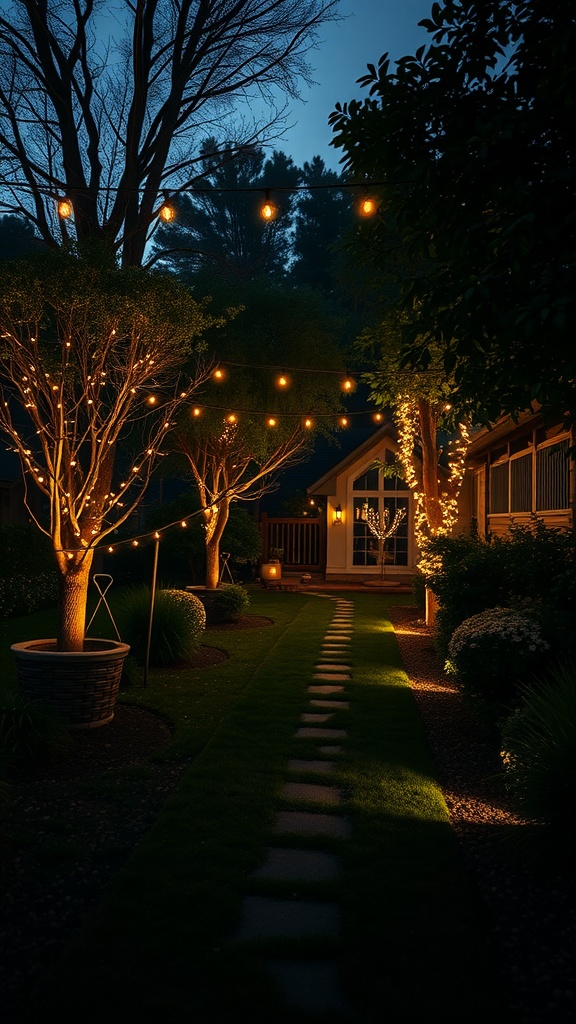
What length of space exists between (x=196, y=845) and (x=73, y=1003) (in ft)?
4.84

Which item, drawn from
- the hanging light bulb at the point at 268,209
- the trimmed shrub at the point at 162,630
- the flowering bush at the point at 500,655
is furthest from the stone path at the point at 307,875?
the hanging light bulb at the point at 268,209

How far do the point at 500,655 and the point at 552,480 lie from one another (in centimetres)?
518

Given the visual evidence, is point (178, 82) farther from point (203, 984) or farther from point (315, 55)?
point (203, 984)

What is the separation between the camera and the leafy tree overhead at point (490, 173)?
3.93 metres

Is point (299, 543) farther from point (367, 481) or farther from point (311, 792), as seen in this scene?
point (311, 792)

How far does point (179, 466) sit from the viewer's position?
57.9 ft

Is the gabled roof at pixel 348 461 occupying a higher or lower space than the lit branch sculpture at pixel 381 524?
higher

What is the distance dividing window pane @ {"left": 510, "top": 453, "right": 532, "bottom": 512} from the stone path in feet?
23.1

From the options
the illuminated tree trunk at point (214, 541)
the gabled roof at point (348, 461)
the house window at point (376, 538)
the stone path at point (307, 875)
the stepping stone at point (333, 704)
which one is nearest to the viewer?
the stone path at point (307, 875)

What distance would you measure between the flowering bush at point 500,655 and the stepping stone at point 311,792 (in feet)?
5.45

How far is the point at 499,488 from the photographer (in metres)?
16.0

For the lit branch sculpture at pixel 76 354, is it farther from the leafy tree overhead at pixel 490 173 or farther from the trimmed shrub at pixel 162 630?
the leafy tree overhead at pixel 490 173

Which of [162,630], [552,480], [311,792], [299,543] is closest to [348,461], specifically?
[299,543]

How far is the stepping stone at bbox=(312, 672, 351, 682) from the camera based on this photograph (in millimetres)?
9055
